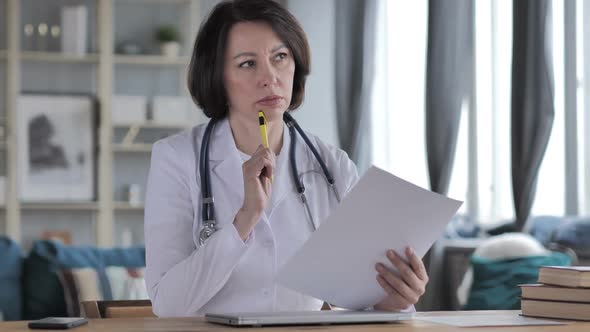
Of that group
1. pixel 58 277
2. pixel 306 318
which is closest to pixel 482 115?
pixel 58 277

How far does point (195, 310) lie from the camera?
2.01 metres

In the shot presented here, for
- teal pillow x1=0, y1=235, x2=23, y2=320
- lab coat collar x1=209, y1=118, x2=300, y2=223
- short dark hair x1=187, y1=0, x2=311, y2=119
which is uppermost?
short dark hair x1=187, y1=0, x2=311, y2=119

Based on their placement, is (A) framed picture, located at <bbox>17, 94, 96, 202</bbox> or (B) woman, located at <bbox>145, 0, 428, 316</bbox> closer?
(B) woman, located at <bbox>145, 0, 428, 316</bbox>

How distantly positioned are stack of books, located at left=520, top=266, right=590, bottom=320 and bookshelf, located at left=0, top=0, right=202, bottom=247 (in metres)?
4.96

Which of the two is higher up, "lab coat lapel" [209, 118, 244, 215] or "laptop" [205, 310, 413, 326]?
"lab coat lapel" [209, 118, 244, 215]

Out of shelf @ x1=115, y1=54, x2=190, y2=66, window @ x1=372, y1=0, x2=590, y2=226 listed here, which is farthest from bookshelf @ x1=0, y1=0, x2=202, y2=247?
window @ x1=372, y1=0, x2=590, y2=226

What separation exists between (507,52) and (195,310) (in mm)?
3468

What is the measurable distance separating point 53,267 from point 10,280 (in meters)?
0.22

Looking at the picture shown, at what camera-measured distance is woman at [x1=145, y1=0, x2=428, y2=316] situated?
195cm

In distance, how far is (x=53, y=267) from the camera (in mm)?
4582

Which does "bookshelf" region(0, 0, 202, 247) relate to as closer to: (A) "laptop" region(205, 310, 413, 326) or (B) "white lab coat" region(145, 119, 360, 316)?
(B) "white lab coat" region(145, 119, 360, 316)

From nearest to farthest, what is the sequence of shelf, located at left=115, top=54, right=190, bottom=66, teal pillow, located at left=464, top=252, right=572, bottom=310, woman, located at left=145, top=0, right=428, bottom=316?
woman, located at left=145, top=0, right=428, bottom=316
teal pillow, located at left=464, top=252, right=572, bottom=310
shelf, located at left=115, top=54, right=190, bottom=66

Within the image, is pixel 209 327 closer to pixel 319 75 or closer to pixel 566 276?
pixel 566 276

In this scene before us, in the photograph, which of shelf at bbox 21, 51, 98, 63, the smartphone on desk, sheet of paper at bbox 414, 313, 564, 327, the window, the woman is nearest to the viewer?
the smartphone on desk
